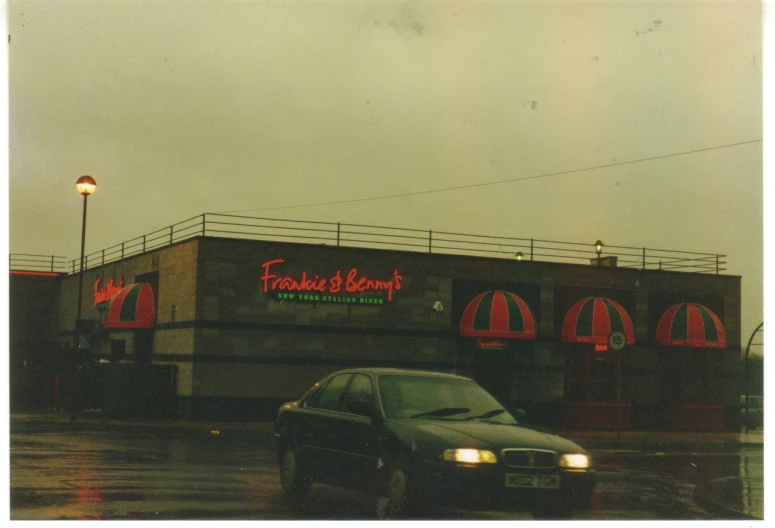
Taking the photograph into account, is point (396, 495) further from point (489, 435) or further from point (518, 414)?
point (518, 414)

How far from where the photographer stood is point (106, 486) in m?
11.4

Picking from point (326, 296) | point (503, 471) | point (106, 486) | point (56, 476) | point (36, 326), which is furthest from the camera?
point (36, 326)

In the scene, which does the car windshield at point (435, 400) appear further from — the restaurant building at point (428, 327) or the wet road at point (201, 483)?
the restaurant building at point (428, 327)

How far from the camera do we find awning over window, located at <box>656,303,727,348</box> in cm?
3222

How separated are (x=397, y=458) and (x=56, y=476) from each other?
5394mm

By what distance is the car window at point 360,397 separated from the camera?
10.1 metres

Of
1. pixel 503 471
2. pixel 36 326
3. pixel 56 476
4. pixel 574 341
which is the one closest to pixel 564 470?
pixel 503 471

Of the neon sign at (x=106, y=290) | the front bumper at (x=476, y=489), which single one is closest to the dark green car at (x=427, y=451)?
the front bumper at (x=476, y=489)

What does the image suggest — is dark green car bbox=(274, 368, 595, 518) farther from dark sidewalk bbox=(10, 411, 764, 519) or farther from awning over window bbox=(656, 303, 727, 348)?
awning over window bbox=(656, 303, 727, 348)

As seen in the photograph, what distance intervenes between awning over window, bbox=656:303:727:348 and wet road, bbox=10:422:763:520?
12.2m

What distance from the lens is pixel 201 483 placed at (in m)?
12.0

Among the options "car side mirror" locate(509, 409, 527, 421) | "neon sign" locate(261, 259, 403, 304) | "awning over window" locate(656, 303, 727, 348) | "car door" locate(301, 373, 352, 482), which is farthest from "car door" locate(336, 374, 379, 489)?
"awning over window" locate(656, 303, 727, 348)

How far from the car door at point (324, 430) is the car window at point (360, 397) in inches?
6.9

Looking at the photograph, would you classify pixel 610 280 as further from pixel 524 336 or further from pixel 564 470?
pixel 564 470
